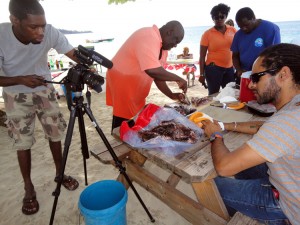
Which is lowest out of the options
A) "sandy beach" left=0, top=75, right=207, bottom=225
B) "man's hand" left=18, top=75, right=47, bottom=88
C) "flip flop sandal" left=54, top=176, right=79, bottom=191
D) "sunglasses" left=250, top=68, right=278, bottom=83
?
"sandy beach" left=0, top=75, right=207, bottom=225

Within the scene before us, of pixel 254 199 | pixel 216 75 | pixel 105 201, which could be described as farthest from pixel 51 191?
pixel 216 75

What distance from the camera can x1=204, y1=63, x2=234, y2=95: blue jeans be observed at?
16.3ft

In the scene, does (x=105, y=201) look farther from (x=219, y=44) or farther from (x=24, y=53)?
(x=219, y=44)

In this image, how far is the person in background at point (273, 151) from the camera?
53.9 inches

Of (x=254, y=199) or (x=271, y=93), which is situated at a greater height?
(x=271, y=93)

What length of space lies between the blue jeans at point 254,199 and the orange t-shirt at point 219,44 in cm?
346

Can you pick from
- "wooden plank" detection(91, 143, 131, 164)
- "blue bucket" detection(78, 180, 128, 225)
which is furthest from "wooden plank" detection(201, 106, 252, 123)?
"blue bucket" detection(78, 180, 128, 225)

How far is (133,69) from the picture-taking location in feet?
9.74

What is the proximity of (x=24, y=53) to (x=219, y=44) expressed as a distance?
3877mm

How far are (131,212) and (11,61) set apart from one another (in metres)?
2.47

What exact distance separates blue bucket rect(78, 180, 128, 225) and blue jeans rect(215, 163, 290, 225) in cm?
99

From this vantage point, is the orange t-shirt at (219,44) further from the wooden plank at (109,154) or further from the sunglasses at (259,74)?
the wooden plank at (109,154)

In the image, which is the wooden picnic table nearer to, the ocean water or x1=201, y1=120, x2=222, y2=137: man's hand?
x1=201, y1=120, x2=222, y2=137: man's hand

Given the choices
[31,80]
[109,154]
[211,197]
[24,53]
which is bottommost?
[211,197]
